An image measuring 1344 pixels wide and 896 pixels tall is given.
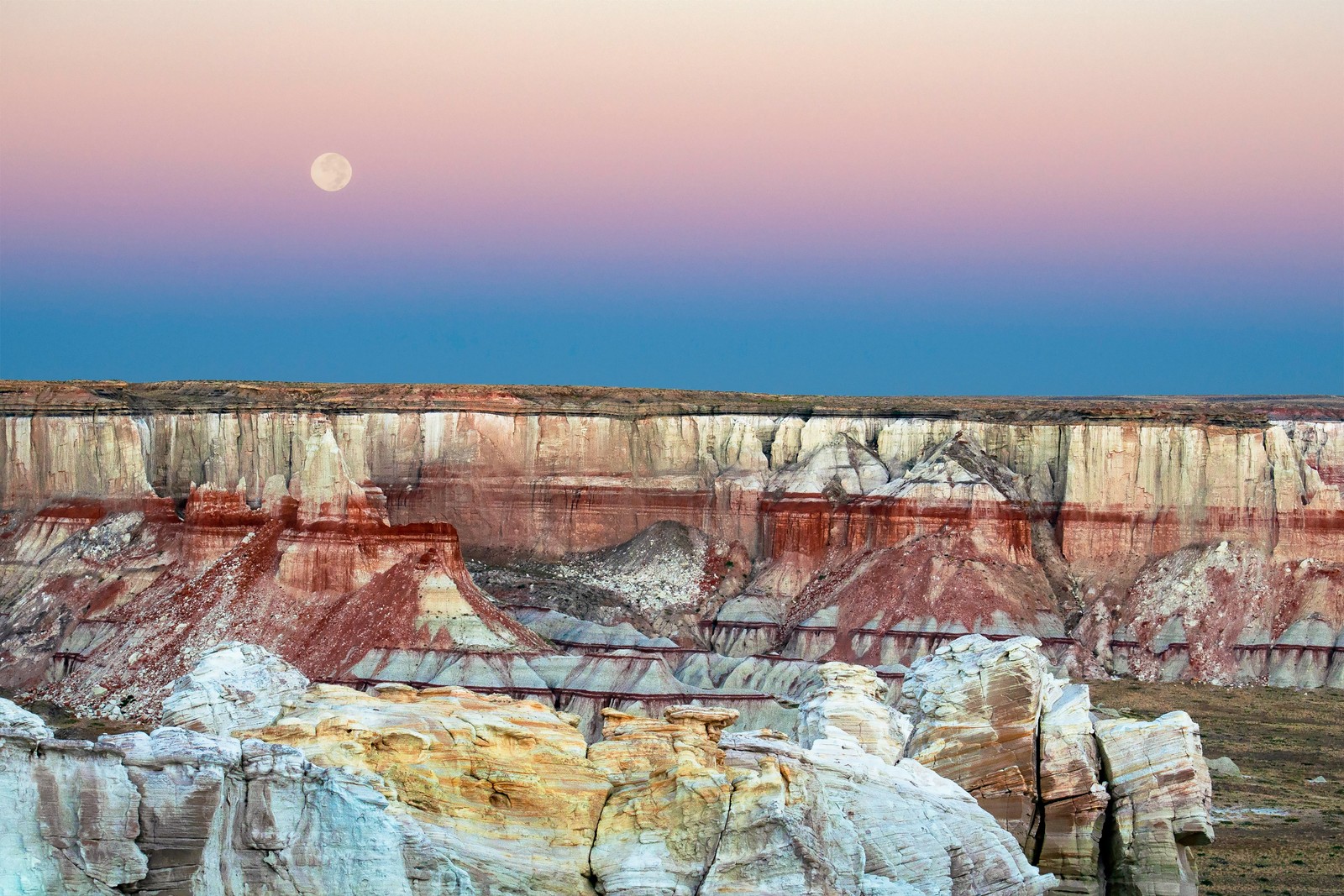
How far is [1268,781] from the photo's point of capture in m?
50.4

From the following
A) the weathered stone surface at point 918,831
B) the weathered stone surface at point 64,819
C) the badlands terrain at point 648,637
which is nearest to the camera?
the weathered stone surface at point 64,819

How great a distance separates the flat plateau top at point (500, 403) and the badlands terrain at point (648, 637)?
0.97 ft

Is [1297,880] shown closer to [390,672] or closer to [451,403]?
[390,672]

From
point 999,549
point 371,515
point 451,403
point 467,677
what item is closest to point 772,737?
point 467,677

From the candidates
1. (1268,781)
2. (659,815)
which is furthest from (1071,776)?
(1268,781)

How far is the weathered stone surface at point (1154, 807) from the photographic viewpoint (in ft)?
95.6

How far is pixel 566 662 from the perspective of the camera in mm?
61562

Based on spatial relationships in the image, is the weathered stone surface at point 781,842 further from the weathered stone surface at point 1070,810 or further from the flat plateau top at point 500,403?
the flat plateau top at point 500,403

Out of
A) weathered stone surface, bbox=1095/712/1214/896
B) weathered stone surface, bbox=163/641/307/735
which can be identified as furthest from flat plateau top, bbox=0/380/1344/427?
weathered stone surface, bbox=163/641/307/735

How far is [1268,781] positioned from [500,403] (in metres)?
49.3

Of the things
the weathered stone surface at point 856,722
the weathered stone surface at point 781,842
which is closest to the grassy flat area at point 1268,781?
the weathered stone surface at point 856,722

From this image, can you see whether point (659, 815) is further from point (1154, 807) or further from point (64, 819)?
point (1154, 807)

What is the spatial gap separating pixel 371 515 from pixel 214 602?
6646mm

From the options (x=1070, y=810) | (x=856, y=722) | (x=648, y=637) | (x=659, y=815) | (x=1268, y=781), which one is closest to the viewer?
(x=659, y=815)
